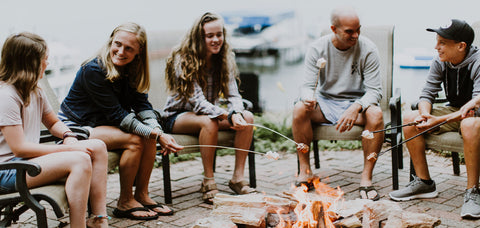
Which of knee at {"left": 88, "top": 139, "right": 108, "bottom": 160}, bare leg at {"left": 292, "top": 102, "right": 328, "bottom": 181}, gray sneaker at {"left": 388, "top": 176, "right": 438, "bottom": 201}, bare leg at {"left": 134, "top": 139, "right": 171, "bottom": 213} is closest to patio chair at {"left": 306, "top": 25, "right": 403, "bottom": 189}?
bare leg at {"left": 292, "top": 102, "right": 328, "bottom": 181}

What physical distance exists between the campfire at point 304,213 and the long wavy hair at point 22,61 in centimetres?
117

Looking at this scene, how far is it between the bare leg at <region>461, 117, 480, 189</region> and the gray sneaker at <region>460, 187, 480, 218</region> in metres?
0.05

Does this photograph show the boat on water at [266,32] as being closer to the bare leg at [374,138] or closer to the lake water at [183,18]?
the lake water at [183,18]

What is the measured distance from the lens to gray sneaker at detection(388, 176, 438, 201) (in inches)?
149

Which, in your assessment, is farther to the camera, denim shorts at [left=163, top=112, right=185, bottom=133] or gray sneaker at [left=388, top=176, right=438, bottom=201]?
denim shorts at [left=163, top=112, right=185, bottom=133]

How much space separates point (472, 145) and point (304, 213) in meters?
1.31

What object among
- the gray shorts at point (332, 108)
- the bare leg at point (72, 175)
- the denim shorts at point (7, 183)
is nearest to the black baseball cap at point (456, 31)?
the gray shorts at point (332, 108)

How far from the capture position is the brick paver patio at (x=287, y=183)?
11.6ft

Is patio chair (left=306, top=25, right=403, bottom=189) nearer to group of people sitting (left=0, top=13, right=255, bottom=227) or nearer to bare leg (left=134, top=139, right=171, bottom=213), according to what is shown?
group of people sitting (left=0, top=13, right=255, bottom=227)

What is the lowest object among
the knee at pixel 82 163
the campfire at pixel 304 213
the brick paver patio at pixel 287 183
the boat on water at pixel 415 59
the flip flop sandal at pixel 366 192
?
the brick paver patio at pixel 287 183

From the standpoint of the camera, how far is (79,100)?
354 centimetres

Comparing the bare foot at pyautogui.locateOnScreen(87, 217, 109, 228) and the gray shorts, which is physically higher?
the gray shorts

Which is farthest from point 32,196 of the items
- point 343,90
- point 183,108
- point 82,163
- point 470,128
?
point 470,128

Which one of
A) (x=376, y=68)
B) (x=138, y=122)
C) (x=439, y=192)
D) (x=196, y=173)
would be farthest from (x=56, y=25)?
(x=439, y=192)
